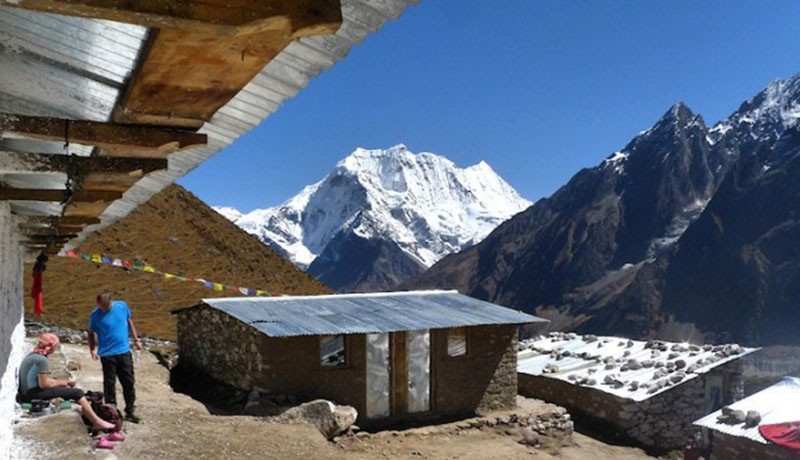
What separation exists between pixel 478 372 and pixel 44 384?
363 inches

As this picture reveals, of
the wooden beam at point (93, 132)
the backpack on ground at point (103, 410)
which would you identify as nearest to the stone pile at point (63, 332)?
the backpack on ground at point (103, 410)

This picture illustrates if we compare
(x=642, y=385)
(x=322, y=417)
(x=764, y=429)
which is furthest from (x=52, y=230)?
(x=642, y=385)

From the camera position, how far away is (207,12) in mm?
1239

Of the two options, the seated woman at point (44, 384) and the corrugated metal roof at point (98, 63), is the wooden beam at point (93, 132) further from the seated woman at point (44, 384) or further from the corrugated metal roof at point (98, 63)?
the seated woman at point (44, 384)

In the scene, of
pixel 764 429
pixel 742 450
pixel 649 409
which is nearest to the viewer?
pixel 764 429

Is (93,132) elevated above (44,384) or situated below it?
above

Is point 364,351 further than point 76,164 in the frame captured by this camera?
Yes

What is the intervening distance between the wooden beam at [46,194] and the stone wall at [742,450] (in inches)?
506

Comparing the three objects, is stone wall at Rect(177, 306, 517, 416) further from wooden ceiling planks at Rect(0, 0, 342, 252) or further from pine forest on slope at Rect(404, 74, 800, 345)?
pine forest on slope at Rect(404, 74, 800, 345)

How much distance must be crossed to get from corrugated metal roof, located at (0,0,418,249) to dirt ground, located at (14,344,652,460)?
209 inches

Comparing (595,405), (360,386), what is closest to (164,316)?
(360,386)

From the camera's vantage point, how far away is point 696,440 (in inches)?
571

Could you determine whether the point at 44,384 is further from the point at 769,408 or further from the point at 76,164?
the point at 769,408

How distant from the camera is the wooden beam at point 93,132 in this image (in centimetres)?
219
